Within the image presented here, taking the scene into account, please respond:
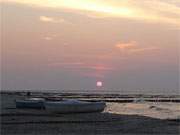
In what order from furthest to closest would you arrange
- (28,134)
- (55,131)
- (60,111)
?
(60,111) < (55,131) < (28,134)

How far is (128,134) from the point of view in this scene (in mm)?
32094

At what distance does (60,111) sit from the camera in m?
54.8

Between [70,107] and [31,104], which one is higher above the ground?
[70,107]

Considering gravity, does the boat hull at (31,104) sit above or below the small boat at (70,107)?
below

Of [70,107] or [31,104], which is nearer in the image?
[70,107]

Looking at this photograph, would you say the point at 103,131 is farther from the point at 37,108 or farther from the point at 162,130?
the point at 37,108

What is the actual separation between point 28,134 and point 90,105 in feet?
85.4

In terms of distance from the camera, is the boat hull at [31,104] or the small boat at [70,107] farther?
the boat hull at [31,104]

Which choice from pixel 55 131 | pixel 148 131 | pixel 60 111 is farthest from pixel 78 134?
pixel 60 111

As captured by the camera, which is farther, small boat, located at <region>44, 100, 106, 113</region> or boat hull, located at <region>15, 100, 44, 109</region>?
boat hull, located at <region>15, 100, 44, 109</region>

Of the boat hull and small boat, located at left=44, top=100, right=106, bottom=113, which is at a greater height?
small boat, located at left=44, top=100, right=106, bottom=113

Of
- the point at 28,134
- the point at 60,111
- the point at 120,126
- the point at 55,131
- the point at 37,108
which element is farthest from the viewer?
the point at 37,108

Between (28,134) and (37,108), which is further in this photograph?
(37,108)

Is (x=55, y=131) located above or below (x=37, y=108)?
above
